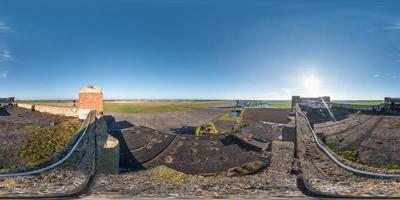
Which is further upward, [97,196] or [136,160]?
[97,196]

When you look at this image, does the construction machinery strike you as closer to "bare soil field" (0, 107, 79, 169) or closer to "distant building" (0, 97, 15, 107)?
"bare soil field" (0, 107, 79, 169)

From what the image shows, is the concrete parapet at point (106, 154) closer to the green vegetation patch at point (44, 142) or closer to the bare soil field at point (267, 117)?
the green vegetation patch at point (44, 142)

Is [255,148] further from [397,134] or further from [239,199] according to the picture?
[239,199]

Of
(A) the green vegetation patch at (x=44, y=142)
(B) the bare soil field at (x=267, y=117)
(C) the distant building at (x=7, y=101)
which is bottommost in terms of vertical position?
(B) the bare soil field at (x=267, y=117)

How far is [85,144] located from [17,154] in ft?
18.4

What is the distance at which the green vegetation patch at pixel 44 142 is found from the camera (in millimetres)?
21672

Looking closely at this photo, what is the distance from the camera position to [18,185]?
1106cm

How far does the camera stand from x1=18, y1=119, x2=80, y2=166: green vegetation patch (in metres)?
21.7

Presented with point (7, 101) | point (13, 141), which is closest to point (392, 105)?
point (13, 141)

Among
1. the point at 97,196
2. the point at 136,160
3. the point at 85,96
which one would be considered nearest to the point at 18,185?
the point at 97,196

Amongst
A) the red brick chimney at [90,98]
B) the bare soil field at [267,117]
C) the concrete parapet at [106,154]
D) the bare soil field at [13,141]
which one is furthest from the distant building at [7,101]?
the bare soil field at [267,117]

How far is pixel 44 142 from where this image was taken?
24.8 metres

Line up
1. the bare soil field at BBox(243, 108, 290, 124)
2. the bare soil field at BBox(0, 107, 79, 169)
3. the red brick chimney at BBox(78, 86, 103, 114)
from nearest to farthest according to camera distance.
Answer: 1. the bare soil field at BBox(0, 107, 79, 169)
2. the red brick chimney at BBox(78, 86, 103, 114)
3. the bare soil field at BBox(243, 108, 290, 124)

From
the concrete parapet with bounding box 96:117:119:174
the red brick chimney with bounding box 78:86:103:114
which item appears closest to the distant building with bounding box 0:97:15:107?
the red brick chimney with bounding box 78:86:103:114
